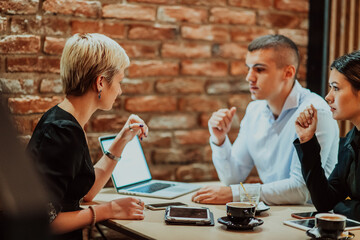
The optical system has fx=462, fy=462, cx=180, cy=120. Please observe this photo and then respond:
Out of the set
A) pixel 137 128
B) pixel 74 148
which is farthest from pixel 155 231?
pixel 137 128

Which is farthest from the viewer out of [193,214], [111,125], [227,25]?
[227,25]

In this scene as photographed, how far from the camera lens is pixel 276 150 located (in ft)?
7.63

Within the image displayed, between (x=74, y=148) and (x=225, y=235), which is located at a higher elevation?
(x=74, y=148)

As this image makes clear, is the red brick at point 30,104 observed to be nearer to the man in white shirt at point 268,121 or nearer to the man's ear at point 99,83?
the man's ear at point 99,83

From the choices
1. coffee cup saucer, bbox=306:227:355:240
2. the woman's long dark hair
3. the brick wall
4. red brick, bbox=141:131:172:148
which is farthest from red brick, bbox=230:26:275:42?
coffee cup saucer, bbox=306:227:355:240

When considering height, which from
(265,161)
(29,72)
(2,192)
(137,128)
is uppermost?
(2,192)

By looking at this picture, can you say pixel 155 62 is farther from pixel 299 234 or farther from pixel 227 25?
pixel 299 234

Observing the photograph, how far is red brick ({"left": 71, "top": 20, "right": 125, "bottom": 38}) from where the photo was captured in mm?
2441

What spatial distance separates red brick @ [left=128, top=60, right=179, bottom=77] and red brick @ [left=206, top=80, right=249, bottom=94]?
0.80ft

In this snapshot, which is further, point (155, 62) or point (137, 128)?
point (155, 62)

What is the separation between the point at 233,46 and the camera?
285cm

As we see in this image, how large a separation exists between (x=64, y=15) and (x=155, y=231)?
1367 millimetres

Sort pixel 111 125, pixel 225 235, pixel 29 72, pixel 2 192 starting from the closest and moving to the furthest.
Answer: pixel 2 192
pixel 225 235
pixel 29 72
pixel 111 125

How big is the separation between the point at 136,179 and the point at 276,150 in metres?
0.72
